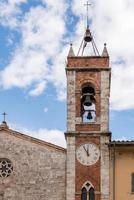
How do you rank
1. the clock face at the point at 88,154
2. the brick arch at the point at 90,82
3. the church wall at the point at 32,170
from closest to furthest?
the church wall at the point at 32,170
the clock face at the point at 88,154
the brick arch at the point at 90,82

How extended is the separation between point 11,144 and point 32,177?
6.56 feet

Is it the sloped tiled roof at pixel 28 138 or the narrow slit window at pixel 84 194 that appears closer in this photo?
the narrow slit window at pixel 84 194

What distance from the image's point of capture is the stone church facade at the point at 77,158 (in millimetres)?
29078

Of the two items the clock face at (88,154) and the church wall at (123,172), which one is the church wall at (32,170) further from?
the church wall at (123,172)

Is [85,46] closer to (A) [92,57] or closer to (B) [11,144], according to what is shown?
(A) [92,57]

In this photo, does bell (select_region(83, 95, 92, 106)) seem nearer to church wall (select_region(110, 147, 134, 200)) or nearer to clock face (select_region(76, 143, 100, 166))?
clock face (select_region(76, 143, 100, 166))

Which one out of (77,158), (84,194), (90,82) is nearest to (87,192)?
(84,194)

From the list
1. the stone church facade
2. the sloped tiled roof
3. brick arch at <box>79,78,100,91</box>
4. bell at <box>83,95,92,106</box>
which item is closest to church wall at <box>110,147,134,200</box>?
the stone church facade

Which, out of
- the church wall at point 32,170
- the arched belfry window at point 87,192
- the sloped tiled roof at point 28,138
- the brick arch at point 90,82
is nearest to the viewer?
the arched belfry window at point 87,192

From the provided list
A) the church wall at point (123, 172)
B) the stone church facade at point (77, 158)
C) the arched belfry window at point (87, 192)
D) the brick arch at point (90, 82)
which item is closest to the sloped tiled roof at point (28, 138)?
the stone church facade at point (77, 158)

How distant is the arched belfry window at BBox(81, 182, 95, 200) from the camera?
2889 cm

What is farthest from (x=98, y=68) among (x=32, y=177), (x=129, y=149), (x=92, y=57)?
(x=32, y=177)

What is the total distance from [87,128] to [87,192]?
10.4 ft

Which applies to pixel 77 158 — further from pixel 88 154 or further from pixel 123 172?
pixel 123 172
